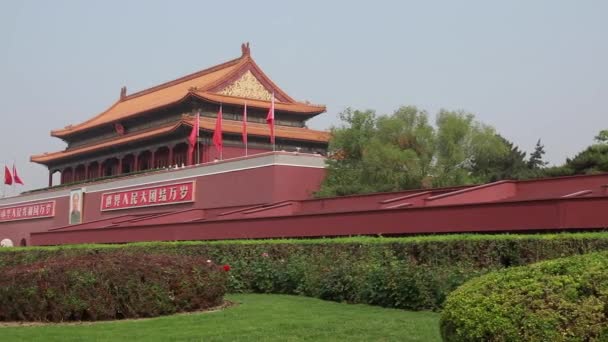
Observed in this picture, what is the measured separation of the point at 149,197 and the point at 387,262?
20513 mm

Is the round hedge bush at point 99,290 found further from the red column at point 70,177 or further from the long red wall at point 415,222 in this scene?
the red column at point 70,177

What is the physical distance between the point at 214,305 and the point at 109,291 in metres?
1.44

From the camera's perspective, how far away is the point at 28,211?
3881cm

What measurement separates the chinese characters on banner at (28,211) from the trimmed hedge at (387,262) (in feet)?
86.5

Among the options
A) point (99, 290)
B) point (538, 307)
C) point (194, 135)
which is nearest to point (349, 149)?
point (194, 135)

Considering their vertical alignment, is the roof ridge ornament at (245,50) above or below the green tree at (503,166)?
above

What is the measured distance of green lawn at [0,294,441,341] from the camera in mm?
6945

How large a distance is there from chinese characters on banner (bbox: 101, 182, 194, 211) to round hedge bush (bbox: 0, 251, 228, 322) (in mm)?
18185

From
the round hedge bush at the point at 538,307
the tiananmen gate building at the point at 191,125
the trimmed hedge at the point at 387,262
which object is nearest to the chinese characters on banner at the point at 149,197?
the tiananmen gate building at the point at 191,125

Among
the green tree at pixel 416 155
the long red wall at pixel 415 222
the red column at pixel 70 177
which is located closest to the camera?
the long red wall at pixel 415 222

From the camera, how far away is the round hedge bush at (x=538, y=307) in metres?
4.01

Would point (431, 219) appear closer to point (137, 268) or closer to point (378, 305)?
point (378, 305)

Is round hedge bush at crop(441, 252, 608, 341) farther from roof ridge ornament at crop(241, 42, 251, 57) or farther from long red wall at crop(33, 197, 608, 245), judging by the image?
roof ridge ornament at crop(241, 42, 251, 57)

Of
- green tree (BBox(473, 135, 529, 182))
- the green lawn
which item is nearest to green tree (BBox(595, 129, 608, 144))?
green tree (BBox(473, 135, 529, 182))
